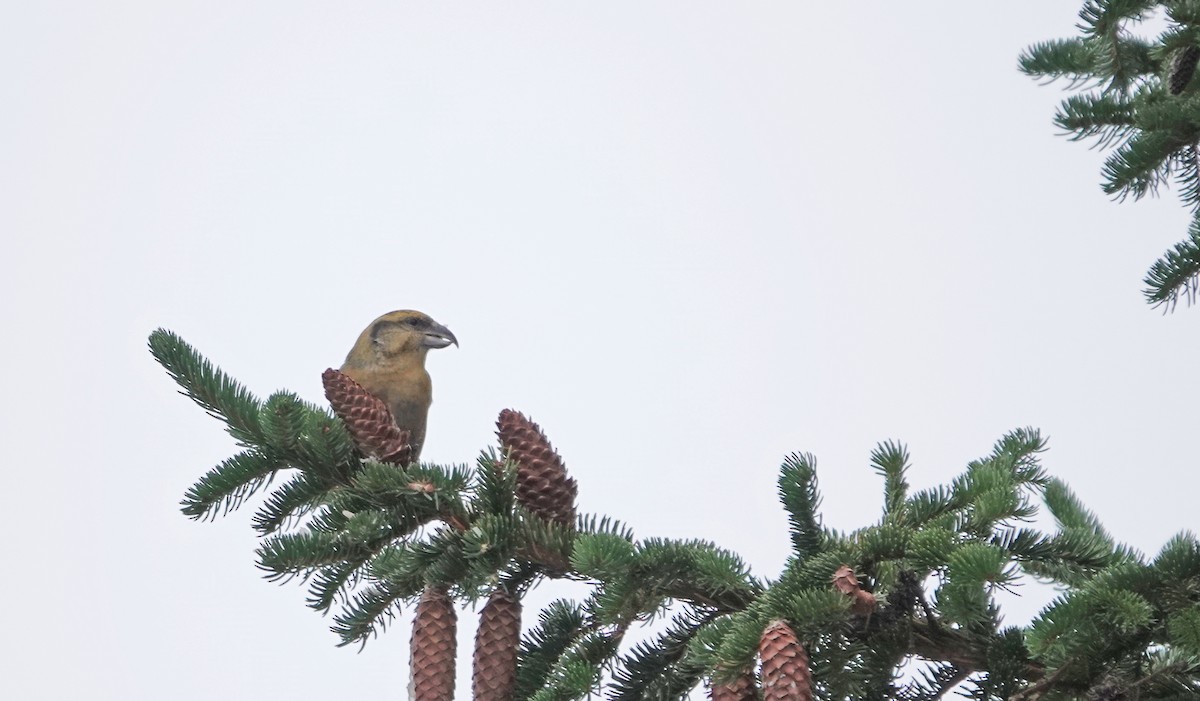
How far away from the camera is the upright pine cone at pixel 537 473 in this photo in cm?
286

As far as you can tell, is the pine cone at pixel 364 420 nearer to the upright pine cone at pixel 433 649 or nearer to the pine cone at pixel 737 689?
the upright pine cone at pixel 433 649

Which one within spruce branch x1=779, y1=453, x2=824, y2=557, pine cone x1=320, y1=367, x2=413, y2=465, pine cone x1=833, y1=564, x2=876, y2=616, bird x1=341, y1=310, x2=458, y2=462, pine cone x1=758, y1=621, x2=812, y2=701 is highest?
bird x1=341, y1=310, x2=458, y2=462

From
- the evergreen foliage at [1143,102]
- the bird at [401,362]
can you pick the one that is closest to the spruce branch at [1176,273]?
the evergreen foliage at [1143,102]

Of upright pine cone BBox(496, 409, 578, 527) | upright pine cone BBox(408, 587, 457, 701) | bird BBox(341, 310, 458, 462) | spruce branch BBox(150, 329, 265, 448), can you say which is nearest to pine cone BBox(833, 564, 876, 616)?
upright pine cone BBox(496, 409, 578, 527)

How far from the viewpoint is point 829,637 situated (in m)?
2.51

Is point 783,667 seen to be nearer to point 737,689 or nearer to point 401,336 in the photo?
point 737,689

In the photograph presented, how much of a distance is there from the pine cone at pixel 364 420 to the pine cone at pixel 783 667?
1.15 m

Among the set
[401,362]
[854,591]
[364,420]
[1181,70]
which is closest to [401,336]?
[401,362]

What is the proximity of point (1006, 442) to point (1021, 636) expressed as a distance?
834mm

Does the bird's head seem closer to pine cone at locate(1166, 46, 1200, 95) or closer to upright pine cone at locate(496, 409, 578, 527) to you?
upright pine cone at locate(496, 409, 578, 527)

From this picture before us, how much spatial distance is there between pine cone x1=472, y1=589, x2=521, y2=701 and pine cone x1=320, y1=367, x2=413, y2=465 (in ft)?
1.65

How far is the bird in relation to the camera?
5891mm

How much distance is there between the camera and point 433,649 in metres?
2.71

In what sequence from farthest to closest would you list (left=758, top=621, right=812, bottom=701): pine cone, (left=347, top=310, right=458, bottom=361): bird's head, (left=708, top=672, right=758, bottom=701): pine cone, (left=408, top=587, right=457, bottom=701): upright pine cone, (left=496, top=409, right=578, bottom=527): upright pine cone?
(left=347, top=310, right=458, bottom=361): bird's head, (left=496, top=409, right=578, bottom=527): upright pine cone, (left=408, top=587, right=457, bottom=701): upright pine cone, (left=708, top=672, right=758, bottom=701): pine cone, (left=758, top=621, right=812, bottom=701): pine cone
